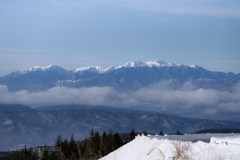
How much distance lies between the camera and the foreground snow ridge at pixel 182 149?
37.1 ft

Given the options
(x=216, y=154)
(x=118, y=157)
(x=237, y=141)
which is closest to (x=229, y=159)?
(x=216, y=154)

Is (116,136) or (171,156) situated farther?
(116,136)

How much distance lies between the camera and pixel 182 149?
12.6 metres

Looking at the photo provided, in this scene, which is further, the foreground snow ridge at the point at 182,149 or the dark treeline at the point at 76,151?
the dark treeline at the point at 76,151

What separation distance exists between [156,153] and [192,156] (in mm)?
3292

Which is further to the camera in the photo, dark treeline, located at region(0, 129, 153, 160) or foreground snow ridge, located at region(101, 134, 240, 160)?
dark treeline, located at region(0, 129, 153, 160)

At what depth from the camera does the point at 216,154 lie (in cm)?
1119

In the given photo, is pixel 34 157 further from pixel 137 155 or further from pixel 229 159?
pixel 229 159

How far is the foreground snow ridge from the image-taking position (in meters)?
11.3

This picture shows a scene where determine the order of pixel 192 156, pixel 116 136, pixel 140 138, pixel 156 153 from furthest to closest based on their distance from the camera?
pixel 116 136 < pixel 140 138 < pixel 156 153 < pixel 192 156

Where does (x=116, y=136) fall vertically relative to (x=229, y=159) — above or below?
below

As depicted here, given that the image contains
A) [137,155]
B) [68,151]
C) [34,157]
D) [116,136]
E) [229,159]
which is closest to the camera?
[229,159]

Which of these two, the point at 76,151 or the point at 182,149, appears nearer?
the point at 182,149

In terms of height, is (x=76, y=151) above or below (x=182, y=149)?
below
